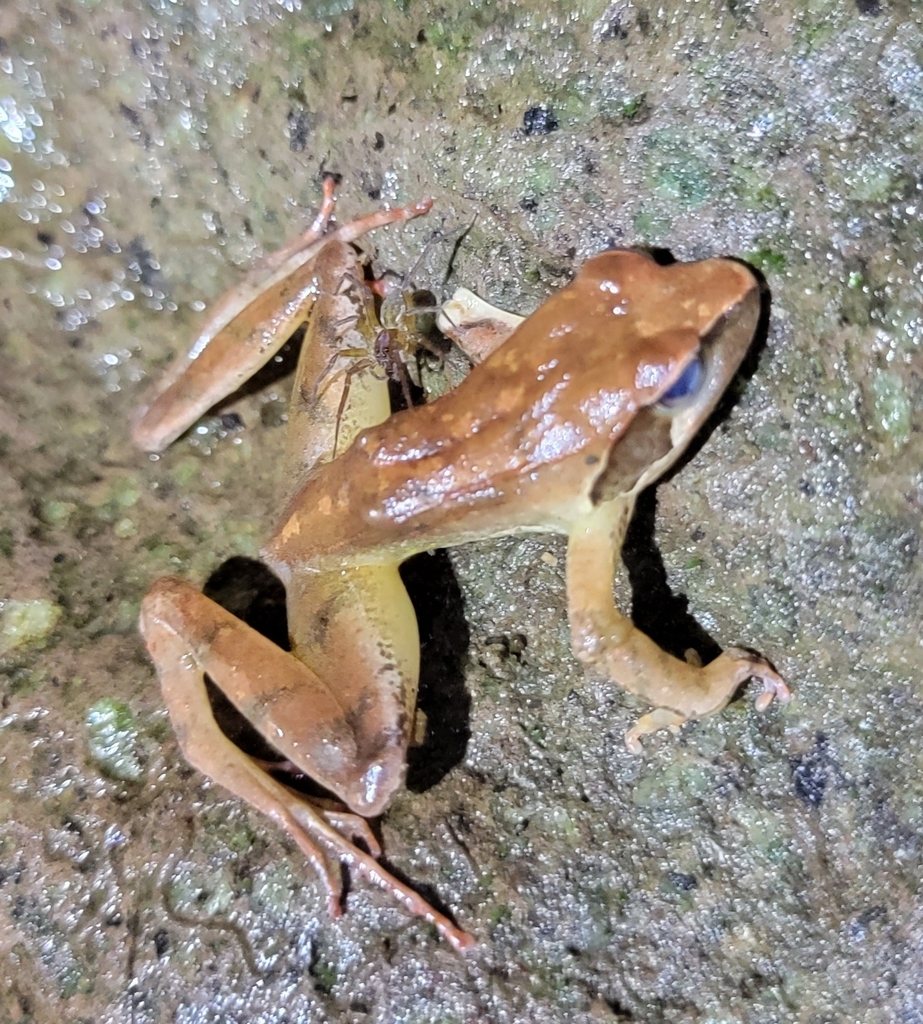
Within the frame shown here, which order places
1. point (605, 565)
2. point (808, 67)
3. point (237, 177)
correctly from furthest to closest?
point (237, 177) < point (605, 565) < point (808, 67)

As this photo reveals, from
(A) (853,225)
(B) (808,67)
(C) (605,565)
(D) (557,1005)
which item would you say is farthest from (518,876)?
(B) (808,67)

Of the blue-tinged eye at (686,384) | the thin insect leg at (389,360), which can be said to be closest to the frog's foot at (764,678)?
the blue-tinged eye at (686,384)

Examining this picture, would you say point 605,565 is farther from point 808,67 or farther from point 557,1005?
point 808,67

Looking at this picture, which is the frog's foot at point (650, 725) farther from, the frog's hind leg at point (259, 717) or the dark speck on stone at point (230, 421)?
the dark speck on stone at point (230, 421)

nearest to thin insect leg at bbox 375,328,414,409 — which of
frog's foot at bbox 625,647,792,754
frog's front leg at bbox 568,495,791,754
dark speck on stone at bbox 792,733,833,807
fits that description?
frog's front leg at bbox 568,495,791,754

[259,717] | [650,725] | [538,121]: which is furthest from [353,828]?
[538,121]

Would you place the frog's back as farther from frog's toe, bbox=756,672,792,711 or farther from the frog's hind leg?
frog's toe, bbox=756,672,792,711

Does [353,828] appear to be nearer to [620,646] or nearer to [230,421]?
[620,646]
